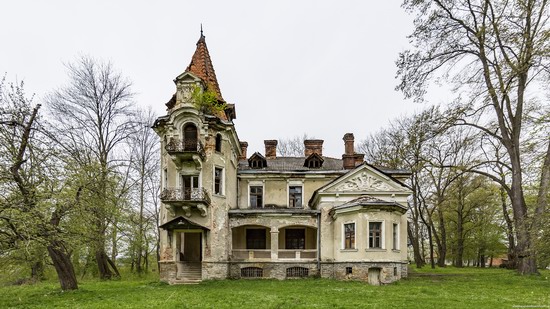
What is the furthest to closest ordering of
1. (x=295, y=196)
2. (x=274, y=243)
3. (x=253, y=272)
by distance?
(x=295, y=196), (x=274, y=243), (x=253, y=272)

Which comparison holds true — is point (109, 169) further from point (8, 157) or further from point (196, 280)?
point (196, 280)

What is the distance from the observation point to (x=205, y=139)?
69.9 ft

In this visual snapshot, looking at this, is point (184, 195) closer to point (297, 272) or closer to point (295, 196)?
point (295, 196)

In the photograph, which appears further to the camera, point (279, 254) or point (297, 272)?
point (279, 254)

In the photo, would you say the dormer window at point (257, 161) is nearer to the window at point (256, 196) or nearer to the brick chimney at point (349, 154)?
the window at point (256, 196)

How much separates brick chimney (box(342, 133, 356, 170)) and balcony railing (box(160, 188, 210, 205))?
9900 mm

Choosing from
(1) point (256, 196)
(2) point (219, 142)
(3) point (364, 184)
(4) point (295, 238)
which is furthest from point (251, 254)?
(3) point (364, 184)

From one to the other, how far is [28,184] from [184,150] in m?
8.40

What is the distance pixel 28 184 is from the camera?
13.4m

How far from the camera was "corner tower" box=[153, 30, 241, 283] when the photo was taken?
20.6 metres

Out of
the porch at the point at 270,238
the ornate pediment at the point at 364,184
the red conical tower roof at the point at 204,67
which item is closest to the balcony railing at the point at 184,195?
the porch at the point at 270,238

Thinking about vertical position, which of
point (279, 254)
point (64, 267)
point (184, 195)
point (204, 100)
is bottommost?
point (279, 254)

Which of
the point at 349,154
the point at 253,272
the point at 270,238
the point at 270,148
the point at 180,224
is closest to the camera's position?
the point at 180,224

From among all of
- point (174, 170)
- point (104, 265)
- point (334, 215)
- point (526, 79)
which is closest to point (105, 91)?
point (174, 170)
